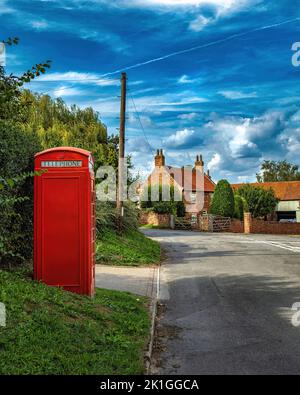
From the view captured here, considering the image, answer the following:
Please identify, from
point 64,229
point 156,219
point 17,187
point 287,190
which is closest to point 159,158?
point 156,219

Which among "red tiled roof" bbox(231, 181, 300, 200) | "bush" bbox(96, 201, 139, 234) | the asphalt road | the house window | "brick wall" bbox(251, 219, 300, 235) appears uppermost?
"red tiled roof" bbox(231, 181, 300, 200)

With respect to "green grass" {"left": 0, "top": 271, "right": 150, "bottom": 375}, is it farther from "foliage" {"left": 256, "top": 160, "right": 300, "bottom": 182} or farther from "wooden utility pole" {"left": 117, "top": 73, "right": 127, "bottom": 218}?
"foliage" {"left": 256, "top": 160, "right": 300, "bottom": 182}

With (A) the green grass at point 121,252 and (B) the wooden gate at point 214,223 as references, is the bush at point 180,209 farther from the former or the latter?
(A) the green grass at point 121,252

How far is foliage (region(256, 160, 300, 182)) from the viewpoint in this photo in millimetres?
88875

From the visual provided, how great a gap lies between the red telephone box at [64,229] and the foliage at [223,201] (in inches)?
1679

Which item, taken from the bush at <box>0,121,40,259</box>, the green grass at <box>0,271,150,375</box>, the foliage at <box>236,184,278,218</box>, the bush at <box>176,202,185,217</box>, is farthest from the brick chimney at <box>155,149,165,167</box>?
the green grass at <box>0,271,150,375</box>

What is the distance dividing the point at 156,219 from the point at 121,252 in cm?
3613

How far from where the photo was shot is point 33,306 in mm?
6352

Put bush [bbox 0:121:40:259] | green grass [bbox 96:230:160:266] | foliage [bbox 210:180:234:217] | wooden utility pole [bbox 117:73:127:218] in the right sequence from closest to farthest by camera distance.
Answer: bush [bbox 0:121:40:259]
green grass [bbox 96:230:160:266]
wooden utility pole [bbox 117:73:127:218]
foliage [bbox 210:180:234:217]

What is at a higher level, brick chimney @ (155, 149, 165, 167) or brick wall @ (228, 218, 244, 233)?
brick chimney @ (155, 149, 165, 167)

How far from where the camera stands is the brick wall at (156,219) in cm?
5228

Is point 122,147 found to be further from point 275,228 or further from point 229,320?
point 275,228

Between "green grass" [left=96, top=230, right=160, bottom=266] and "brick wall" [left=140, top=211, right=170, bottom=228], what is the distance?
104ft

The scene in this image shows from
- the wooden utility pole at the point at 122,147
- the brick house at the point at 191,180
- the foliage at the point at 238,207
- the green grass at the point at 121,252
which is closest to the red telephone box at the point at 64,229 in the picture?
the green grass at the point at 121,252
